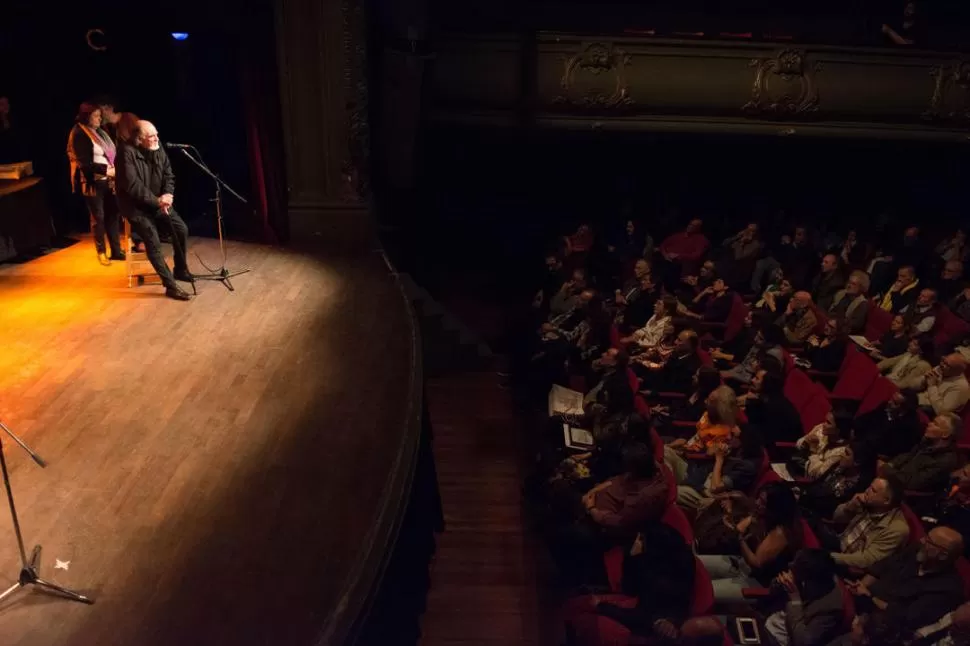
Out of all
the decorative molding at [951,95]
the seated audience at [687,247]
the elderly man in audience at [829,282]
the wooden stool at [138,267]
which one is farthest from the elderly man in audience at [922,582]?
the decorative molding at [951,95]

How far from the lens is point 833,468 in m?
3.15

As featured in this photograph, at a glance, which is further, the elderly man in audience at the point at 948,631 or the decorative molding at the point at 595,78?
the decorative molding at the point at 595,78

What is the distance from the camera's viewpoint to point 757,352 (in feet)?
13.6

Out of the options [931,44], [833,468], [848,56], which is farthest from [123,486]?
[931,44]

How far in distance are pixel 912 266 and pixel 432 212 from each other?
4.11 m

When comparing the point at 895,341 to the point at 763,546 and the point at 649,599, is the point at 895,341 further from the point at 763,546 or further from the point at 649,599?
the point at 649,599

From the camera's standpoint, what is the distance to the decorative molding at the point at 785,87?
6.03 metres

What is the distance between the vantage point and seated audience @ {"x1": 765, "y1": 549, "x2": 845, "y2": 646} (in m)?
2.44

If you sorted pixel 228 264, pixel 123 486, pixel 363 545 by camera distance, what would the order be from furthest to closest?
1. pixel 228 264
2. pixel 123 486
3. pixel 363 545

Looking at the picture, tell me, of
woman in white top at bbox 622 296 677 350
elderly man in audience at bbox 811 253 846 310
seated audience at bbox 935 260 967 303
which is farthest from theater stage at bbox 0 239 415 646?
seated audience at bbox 935 260 967 303

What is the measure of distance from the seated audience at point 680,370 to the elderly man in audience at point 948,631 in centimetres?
175

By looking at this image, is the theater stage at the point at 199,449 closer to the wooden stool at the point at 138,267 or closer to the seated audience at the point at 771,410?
the wooden stool at the point at 138,267

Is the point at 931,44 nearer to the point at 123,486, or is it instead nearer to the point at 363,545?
the point at 363,545

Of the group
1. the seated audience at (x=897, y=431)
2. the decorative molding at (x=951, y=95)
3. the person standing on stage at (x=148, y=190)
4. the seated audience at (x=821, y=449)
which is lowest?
the seated audience at (x=821, y=449)
